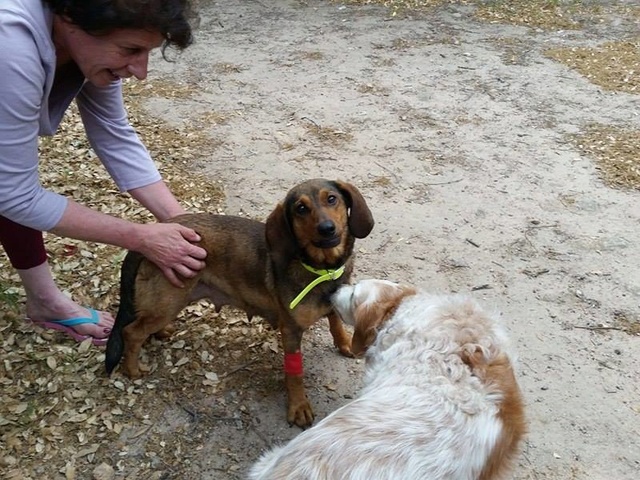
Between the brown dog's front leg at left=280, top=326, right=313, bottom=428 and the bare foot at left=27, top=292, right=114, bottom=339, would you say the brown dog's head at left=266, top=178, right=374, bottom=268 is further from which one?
the bare foot at left=27, top=292, right=114, bottom=339

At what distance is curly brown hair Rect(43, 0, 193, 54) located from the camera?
2.35 meters

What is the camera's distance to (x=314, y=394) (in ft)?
11.5

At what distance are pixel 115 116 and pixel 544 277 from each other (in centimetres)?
280

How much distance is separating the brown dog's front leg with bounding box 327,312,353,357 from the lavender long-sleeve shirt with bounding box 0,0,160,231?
4.97 ft

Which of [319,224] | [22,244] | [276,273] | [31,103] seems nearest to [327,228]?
[319,224]

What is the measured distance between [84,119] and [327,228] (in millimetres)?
1484

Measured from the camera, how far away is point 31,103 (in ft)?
8.22

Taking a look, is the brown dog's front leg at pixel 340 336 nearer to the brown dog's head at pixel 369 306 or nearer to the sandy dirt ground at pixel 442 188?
the sandy dirt ground at pixel 442 188

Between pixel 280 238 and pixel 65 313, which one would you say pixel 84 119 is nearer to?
pixel 65 313

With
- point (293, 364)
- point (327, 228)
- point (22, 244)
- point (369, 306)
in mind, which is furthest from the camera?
point (22, 244)

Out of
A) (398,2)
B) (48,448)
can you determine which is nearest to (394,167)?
(48,448)

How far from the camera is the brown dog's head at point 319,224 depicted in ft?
10.2

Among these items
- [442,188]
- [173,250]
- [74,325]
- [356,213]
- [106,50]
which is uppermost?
[106,50]

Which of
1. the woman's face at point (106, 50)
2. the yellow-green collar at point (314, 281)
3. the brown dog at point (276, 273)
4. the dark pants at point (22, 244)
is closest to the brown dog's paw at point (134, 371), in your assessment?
the brown dog at point (276, 273)
